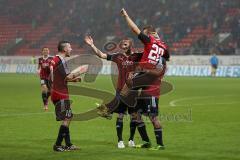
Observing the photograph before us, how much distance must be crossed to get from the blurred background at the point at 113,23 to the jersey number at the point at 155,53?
34.3 m

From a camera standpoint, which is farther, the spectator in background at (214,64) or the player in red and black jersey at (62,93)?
the spectator in background at (214,64)

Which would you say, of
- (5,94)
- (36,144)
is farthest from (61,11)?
(36,144)

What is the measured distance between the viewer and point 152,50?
11398mm

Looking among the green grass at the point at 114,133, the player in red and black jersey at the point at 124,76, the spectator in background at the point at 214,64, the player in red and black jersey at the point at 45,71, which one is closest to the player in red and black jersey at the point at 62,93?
the green grass at the point at 114,133

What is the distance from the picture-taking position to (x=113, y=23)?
5806cm

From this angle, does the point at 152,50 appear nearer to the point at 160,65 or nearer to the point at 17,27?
the point at 160,65

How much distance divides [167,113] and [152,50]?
8228 mm

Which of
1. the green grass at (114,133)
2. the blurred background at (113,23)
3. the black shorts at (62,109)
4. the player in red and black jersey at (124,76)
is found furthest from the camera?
A: the blurred background at (113,23)

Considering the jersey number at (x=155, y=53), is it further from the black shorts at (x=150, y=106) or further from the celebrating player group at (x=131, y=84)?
the black shorts at (x=150, y=106)

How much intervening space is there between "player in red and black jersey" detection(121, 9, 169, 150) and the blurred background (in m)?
34.1

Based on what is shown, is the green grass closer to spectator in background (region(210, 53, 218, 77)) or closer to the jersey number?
the jersey number

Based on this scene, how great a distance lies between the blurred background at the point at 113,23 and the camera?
163 ft

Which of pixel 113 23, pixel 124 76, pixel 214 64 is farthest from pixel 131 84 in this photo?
pixel 113 23

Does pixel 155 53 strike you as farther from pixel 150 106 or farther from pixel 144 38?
pixel 150 106
